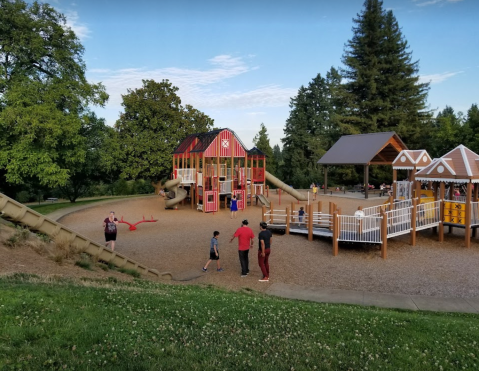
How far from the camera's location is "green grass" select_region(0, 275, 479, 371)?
15.2ft

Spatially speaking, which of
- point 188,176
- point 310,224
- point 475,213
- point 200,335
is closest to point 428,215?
point 475,213

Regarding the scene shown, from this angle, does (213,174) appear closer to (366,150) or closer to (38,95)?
(38,95)

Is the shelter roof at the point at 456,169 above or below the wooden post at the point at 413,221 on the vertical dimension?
above

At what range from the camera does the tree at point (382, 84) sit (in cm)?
4812

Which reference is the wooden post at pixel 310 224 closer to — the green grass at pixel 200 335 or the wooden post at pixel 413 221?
the wooden post at pixel 413 221

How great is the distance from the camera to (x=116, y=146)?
114 feet

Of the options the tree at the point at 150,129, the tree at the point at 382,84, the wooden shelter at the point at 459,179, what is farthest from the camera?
the tree at the point at 382,84

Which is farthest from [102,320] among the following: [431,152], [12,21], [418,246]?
[431,152]

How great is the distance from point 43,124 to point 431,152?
41498 millimetres

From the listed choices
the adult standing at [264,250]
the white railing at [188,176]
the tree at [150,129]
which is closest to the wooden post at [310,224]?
the adult standing at [264,250]

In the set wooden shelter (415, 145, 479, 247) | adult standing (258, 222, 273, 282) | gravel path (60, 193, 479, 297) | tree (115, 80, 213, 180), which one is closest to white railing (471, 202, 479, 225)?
wooden shelter (415, 145, 479, 247)

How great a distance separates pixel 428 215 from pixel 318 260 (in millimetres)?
6924

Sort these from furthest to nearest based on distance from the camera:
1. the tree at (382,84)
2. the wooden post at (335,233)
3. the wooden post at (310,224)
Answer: the tree at (382,84), the wooden post at (310,224), the wooden post at (335,233)

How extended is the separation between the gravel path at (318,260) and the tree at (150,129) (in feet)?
49.1
